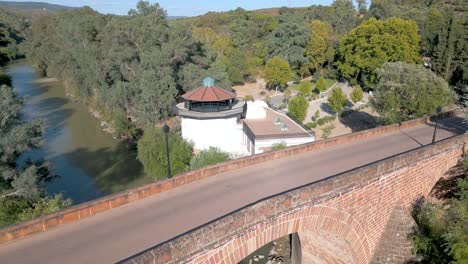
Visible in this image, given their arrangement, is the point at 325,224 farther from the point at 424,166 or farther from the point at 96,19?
the point at 96,19

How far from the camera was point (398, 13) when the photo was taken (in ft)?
166

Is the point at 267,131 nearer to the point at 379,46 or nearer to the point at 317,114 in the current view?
the point at 317,114

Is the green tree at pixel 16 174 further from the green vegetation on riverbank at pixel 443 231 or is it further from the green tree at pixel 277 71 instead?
the green tree at pixel 277 71

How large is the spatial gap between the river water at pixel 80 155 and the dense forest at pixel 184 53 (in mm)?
2084

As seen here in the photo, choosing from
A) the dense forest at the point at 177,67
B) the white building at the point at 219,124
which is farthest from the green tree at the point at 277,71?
the white building at the point at 219,124

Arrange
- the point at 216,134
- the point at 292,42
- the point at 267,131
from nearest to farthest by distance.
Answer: the point at 267,131, the point at 216,134, the point at 292,42

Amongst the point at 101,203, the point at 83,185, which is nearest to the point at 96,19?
the point at 83,185

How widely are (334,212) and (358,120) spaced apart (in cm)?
2208

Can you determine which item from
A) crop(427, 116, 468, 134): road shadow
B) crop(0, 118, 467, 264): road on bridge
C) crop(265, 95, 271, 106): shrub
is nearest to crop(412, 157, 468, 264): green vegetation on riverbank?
crop(0, 118, 467, 264): road on bridge

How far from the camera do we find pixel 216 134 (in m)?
20.3

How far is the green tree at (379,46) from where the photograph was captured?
33.4 metres

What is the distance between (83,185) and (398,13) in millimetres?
49753

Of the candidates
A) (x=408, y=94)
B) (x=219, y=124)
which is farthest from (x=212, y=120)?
(x=408, y=94)

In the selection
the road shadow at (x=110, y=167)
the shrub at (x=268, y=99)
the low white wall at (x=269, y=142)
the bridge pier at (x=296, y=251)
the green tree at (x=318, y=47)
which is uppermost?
the green tree at (x=318, y=47)
